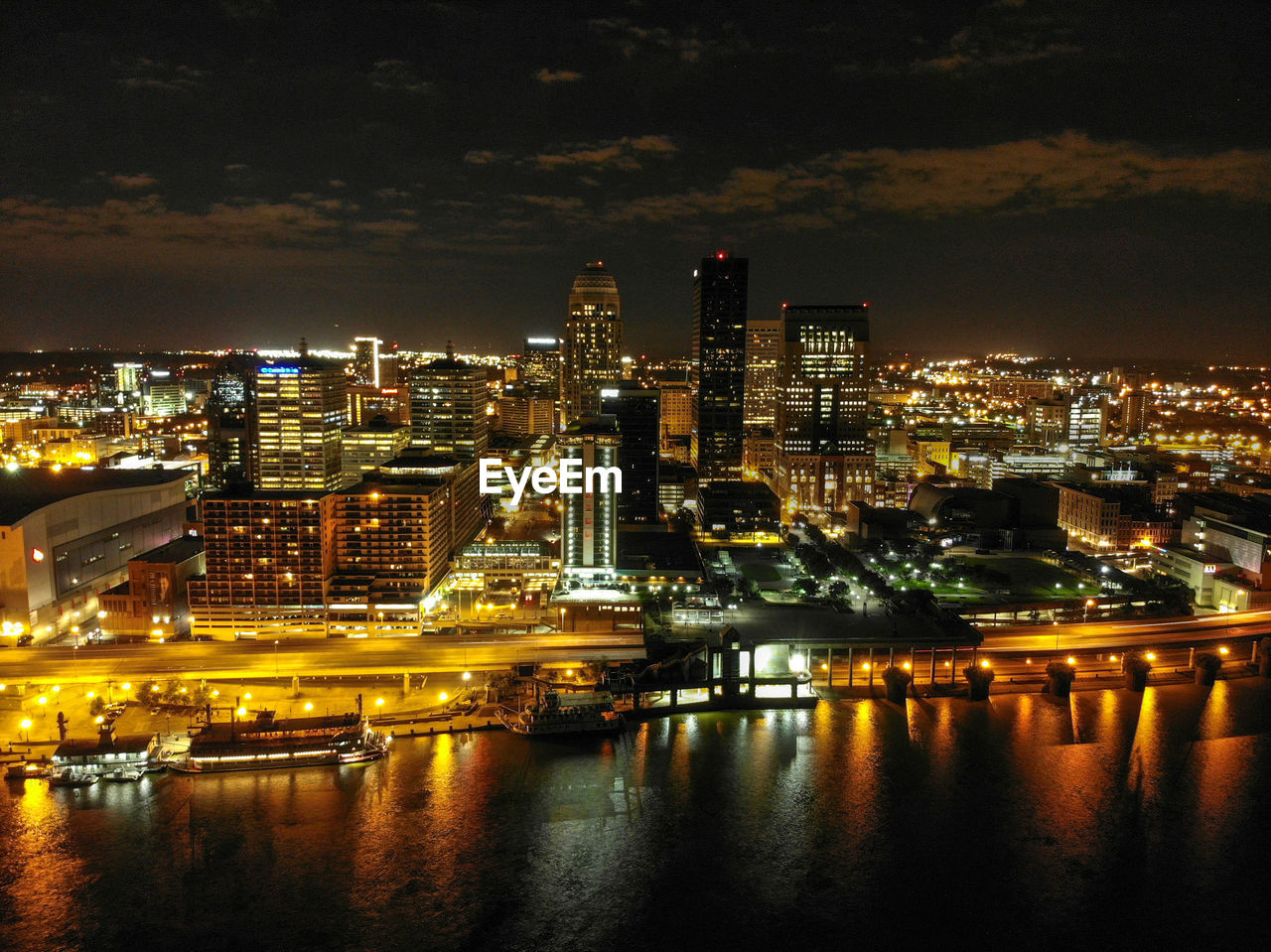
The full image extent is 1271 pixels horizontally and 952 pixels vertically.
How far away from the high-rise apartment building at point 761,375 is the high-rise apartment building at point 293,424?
2790 centimetres

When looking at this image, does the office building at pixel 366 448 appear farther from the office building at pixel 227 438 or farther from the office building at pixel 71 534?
the office building at pixel 71 534

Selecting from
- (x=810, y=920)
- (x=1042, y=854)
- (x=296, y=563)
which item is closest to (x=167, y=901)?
(x=810, y=920)

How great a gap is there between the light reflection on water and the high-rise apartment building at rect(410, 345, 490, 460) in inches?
809

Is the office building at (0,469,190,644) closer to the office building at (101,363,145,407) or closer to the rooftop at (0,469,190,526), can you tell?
the rooftop at (0,469,190,526)

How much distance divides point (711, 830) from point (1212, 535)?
1979cm

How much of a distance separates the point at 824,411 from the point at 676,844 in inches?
1009

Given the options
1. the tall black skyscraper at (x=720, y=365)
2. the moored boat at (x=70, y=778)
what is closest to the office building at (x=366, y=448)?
the tall black skyscraper at (x=720, y=365)

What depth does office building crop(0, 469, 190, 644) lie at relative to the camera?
68.3 feet

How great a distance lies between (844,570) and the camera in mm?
24766

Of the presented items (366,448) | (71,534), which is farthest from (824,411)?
(71,534)

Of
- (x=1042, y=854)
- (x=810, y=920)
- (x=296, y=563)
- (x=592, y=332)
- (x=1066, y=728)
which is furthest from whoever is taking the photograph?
(x=592, y=332)

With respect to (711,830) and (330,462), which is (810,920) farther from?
(330,462)

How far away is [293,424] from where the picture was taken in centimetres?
3062

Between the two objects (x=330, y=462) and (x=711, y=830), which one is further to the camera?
(x=330, y=462)
